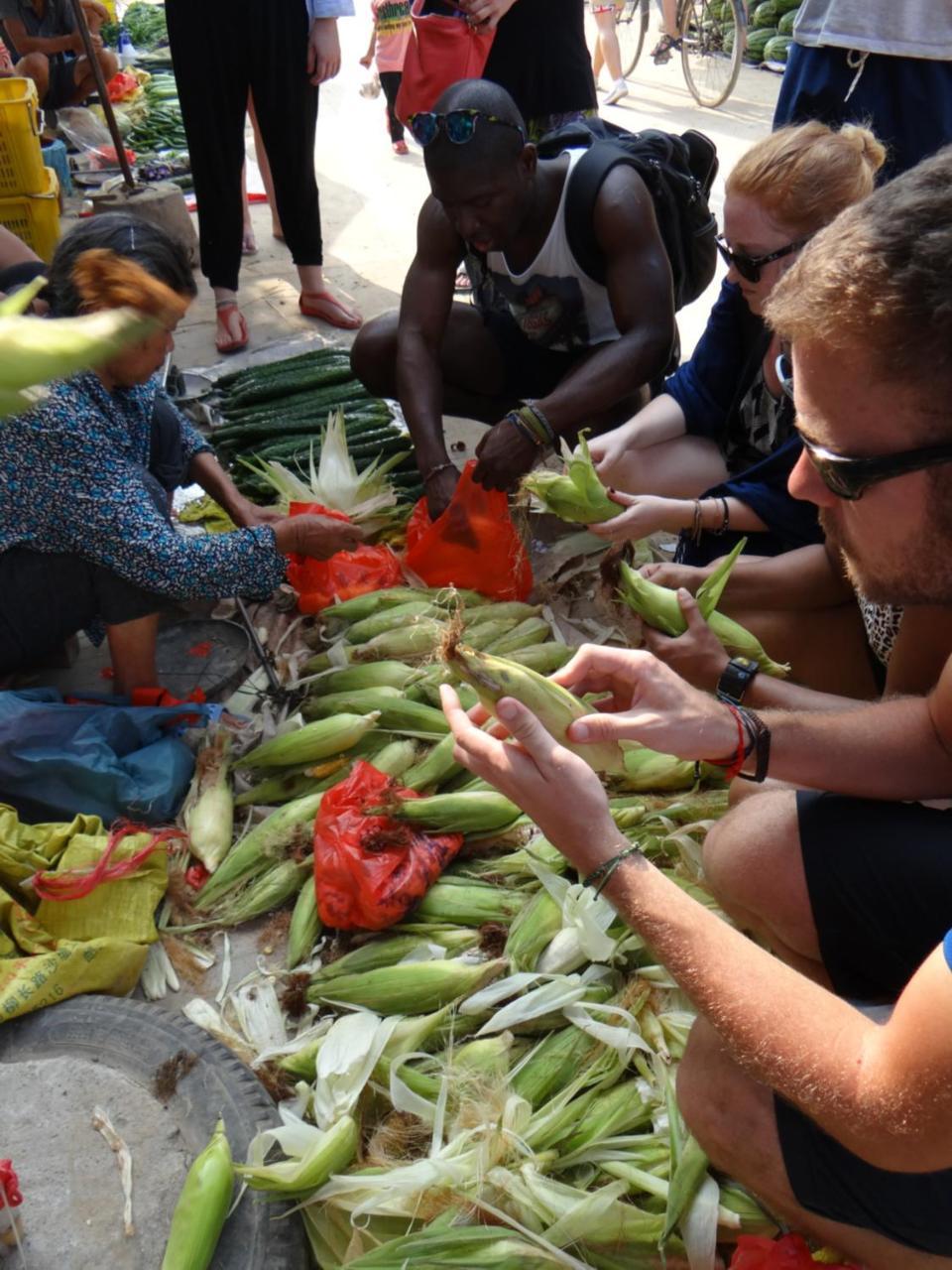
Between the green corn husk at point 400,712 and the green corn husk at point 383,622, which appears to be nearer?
the green corn husk at point 400,712

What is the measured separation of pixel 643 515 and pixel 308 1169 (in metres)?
1.99

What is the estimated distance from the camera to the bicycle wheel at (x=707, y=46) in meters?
10.6

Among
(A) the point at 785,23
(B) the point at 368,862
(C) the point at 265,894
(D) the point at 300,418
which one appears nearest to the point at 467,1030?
(B) the point at 368,862

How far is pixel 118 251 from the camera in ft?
9.91

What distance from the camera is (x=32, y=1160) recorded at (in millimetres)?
2088

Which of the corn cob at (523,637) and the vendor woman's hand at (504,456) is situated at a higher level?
the vendor woman's hand at (504,456)

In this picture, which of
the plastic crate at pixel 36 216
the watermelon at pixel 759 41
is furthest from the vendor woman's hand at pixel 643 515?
the watermelon at pixel 759 41

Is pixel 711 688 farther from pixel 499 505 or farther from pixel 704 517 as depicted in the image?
pixel 499 505

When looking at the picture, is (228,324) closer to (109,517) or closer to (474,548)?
(474,548)

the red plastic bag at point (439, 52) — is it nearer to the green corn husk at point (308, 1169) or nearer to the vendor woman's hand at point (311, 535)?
the vendor woman's hand at point (311, 535)

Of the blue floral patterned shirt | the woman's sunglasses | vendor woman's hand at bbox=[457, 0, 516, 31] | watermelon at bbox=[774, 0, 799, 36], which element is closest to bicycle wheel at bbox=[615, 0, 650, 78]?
watermelon at bbox=[774, 0, 799, 36]

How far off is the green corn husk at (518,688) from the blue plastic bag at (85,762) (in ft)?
3.95

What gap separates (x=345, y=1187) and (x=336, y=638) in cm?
194

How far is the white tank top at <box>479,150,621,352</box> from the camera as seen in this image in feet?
12.7
